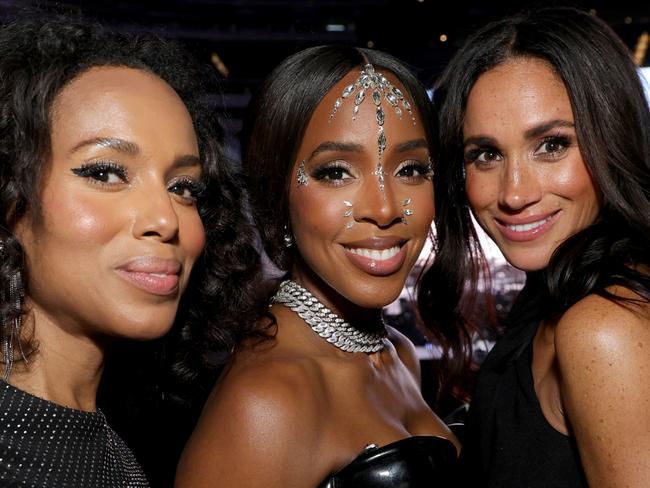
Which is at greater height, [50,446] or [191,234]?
[191,234]

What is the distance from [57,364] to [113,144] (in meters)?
0.50

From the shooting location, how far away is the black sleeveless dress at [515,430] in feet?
5.82

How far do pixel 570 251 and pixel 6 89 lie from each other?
54.3 inches

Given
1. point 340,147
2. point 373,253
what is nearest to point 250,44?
point 340,147

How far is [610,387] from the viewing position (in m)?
1.55

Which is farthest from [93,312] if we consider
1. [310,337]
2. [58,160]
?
[310,337]

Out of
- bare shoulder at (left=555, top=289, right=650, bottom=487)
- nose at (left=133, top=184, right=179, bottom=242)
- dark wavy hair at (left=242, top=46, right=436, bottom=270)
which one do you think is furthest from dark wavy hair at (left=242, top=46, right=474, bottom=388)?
bare shoulder at (left=555, top=289, right=650, bottom=487)

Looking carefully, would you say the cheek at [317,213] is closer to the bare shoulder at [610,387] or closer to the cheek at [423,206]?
the cheek at [423,206]

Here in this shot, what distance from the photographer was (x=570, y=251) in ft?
6.28

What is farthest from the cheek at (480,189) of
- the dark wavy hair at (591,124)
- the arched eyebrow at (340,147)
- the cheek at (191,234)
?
the cheek at (191,234)

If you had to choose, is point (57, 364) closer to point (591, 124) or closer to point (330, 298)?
point (330, 298)

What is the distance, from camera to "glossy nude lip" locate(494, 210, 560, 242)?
1.99 m

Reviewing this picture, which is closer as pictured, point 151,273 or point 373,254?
point 151,273

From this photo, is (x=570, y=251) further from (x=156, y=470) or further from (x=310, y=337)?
(x=156, y=470)
